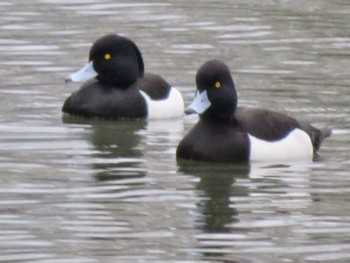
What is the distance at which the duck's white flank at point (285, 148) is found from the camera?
1531 cm

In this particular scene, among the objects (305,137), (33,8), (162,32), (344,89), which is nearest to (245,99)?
(344,89)

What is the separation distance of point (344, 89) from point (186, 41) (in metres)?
3.33

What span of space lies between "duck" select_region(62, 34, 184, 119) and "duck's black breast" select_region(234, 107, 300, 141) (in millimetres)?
2273

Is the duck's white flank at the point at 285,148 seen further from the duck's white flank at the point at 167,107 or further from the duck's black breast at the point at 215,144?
the duck's white flank at the point at 167,107

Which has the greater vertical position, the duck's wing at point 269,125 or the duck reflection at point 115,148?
the duck's wing at point 269,125

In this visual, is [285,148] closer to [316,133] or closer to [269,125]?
[269,125]

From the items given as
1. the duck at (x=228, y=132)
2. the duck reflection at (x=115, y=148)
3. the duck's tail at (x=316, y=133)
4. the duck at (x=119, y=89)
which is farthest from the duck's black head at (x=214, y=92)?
the duck at (x=119, y=89)

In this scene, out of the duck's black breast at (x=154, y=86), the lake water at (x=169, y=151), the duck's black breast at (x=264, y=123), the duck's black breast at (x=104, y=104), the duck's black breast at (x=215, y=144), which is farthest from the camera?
the duck's black breast at (x=154, y=86)

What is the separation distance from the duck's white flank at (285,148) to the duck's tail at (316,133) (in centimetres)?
11

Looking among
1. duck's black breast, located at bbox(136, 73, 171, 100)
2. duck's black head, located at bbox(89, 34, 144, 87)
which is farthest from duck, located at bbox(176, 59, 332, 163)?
duck's black head, located at bbox(89, 34, 144, 87)

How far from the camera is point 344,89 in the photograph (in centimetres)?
1883

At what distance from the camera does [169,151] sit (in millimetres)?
15797

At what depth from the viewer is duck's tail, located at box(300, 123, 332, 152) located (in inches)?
626

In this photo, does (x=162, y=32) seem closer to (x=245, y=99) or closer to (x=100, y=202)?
(x=245, y=99)
